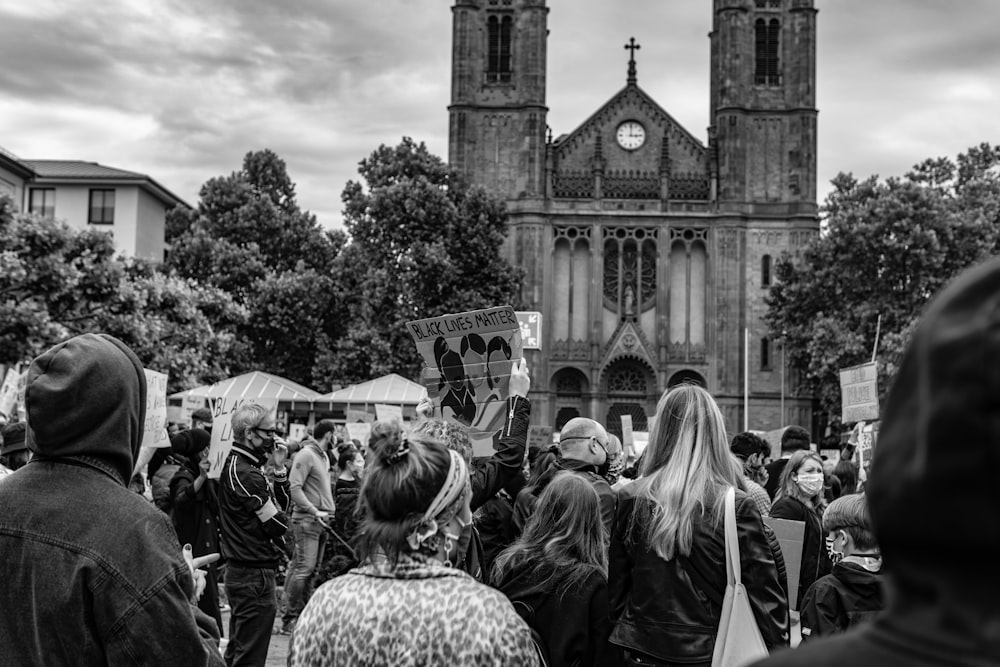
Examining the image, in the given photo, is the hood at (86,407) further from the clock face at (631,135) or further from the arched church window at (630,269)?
the clock face at (631,135)

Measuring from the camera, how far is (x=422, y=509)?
2990 mm

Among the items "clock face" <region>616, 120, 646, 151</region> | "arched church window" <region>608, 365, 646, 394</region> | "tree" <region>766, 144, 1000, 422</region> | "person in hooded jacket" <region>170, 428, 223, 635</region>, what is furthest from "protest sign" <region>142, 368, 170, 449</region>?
"clock face" <region>616, 120, 646, 151</region>

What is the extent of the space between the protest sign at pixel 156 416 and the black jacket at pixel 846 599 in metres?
5.34

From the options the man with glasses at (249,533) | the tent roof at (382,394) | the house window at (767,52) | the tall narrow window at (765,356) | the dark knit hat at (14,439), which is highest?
the house window at (767,52)

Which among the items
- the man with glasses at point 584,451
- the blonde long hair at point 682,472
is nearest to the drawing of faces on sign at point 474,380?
the man with glasses at point 584,451

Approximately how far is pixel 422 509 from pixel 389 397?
23.5 m

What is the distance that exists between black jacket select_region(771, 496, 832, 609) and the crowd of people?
19mm

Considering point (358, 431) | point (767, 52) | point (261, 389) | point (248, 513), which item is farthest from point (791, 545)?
point (767, 52)

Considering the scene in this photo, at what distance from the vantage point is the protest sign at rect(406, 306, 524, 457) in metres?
7.30

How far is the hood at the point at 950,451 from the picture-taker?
3.30ft

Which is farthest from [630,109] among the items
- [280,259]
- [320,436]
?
[320,436]

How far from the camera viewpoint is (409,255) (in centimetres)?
4062

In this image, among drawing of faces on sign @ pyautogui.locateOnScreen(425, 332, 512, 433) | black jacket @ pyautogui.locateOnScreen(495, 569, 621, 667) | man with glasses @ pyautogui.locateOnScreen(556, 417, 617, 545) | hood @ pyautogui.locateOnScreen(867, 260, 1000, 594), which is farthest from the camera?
drawing of faces on sign @ pyautogui.locateOnScreen(425, 332, 512, 433)

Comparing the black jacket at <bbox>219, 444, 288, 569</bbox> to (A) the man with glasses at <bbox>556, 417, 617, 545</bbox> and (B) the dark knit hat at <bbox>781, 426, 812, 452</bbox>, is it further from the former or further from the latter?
(B) the dark knit hat at <bbox>781, 426, 812, 452</bbox>
